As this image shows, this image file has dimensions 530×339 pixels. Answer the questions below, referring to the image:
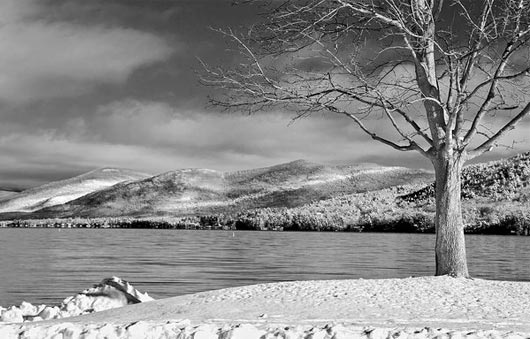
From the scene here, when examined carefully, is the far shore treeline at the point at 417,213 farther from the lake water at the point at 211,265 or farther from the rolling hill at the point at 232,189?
the rolling hill at the point at 232,189

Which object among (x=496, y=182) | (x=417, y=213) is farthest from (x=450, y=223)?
(x=496, y=182)

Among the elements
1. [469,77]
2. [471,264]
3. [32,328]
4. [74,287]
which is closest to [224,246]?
[471,264]

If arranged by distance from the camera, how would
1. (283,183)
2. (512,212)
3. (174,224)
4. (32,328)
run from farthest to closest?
(283,183), (174,224), (512,212), (32,328)

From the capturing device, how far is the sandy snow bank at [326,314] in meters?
7.93

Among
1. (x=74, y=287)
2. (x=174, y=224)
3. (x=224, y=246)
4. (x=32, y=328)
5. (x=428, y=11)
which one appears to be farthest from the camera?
(x=174, y=224)

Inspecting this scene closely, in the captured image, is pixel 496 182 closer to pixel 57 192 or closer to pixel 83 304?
pixel 83 304

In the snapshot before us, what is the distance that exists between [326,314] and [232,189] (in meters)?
120

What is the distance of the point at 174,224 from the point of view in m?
70.1

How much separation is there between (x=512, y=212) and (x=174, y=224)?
33.1m

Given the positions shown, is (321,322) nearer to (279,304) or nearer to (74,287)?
(279,304)

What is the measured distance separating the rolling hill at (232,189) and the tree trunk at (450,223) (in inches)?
3469

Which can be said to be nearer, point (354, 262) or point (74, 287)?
point (74, 287)

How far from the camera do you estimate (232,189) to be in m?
130

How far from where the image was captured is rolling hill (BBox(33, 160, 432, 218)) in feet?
365
